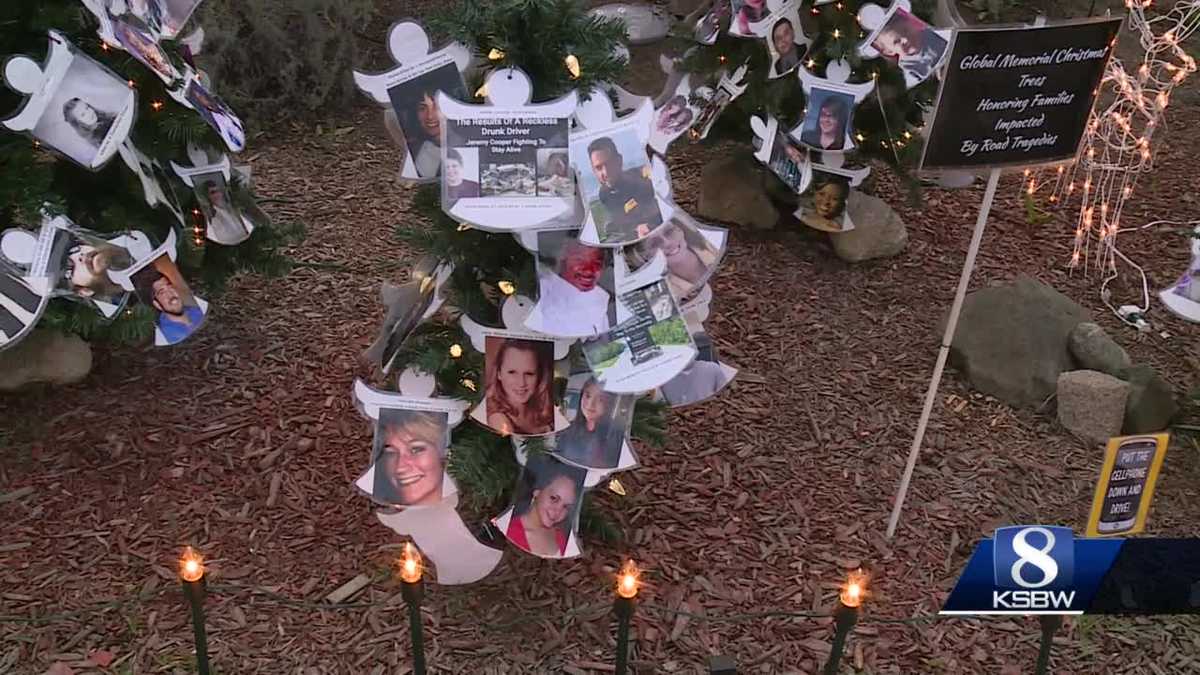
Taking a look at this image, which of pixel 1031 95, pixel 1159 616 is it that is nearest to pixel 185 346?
pixel 1031 95

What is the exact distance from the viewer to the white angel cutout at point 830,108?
3.83m

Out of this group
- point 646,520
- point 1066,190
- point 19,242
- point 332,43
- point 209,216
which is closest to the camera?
point 19,242

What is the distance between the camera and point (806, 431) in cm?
335

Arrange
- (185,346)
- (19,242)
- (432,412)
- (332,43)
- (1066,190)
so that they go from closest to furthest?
(432,412) < (19,242) < (185,346) < (1066,190) < (332,43)

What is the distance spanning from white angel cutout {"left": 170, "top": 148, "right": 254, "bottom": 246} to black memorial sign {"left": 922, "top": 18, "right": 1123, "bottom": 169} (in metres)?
2.18

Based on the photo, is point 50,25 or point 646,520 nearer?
point 50,25

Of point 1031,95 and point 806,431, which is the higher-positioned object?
point 1031,95

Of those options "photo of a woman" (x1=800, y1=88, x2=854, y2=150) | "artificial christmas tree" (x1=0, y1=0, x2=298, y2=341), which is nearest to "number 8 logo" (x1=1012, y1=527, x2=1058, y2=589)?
"photo of a woman" (x1=800, y1=88, x2=854, y2=150)

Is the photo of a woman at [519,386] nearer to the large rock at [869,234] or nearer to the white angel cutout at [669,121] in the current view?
the white angel cutout at [669,121]

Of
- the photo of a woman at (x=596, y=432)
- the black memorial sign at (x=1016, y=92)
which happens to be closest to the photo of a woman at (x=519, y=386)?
the photo of a woman at (x=596, y=432)

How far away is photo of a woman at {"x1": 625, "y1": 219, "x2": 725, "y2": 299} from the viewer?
241cm

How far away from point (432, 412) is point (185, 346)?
61.6 inches

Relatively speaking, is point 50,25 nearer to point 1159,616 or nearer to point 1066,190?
point 1159,616

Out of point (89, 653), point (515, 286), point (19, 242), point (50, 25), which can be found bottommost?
point (89, 653)
